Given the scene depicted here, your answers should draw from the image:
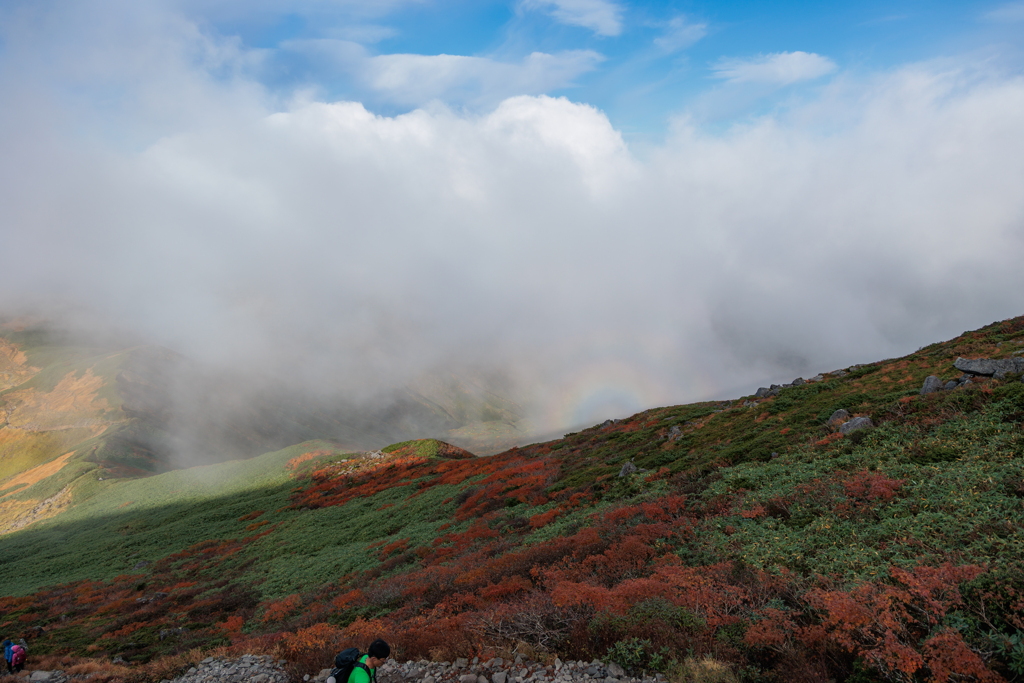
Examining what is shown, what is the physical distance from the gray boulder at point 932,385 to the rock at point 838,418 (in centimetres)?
323

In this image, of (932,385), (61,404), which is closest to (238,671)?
(932,385)

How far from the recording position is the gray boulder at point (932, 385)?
20.0 metres

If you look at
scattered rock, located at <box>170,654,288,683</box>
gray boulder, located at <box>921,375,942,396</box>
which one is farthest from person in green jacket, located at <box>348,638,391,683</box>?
gray boulder, located at <box>921,375,942,396</box>

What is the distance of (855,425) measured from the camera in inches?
758

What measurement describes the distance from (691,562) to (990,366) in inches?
727

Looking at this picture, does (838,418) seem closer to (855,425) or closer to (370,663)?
(855,425)

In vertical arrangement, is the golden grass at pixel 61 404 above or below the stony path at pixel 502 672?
above

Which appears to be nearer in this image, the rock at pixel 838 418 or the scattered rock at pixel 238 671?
the scattered rock at pixel 238 671

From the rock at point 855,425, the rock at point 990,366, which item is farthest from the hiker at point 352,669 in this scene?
the rock at point 990,366

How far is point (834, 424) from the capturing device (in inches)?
850

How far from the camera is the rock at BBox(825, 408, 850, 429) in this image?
21.5 m

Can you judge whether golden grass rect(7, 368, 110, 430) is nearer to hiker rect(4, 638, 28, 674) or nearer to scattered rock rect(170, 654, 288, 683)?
hiker rect(4, 638, 28, 674)

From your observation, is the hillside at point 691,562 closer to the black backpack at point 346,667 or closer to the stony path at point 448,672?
the stony path at point 448,672

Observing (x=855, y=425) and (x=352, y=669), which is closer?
(x=352, y=669)
